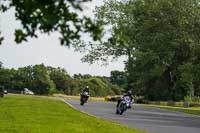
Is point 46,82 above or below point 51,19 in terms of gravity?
above

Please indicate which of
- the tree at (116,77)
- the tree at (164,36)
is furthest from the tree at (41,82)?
the tree at (116,77)

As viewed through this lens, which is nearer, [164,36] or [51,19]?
[51,19]

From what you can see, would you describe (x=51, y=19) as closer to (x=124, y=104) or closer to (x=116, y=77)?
(x=124, y=104)

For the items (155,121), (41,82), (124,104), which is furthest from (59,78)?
(155,121)

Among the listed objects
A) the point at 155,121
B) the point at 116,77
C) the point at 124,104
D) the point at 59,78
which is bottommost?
the point at 155,121

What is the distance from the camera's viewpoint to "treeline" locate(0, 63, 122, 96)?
318 feet

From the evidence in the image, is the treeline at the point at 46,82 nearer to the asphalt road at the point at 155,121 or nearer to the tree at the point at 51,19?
the asphalt road at the point at 155,121

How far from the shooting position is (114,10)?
87562 mm

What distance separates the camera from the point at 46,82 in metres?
95.4

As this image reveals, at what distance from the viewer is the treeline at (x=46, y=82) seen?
96938mm

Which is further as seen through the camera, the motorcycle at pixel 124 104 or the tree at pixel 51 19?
the motorcycle at pixel 124 104

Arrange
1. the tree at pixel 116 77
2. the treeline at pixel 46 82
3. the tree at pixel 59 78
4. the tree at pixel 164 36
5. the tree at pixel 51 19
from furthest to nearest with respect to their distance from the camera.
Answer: the tree at pixel 116 77 → the tree at pixel 59 78 → the treeline at pixel 46 82 → the tree at pixel 164 36 → the tree at pixel 51 19

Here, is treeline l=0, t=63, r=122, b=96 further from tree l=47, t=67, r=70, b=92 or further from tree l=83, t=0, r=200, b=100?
tree l=83, t=0, r=200, b=100

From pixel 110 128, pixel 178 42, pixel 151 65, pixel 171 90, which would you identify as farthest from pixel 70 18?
pixel 171 90
